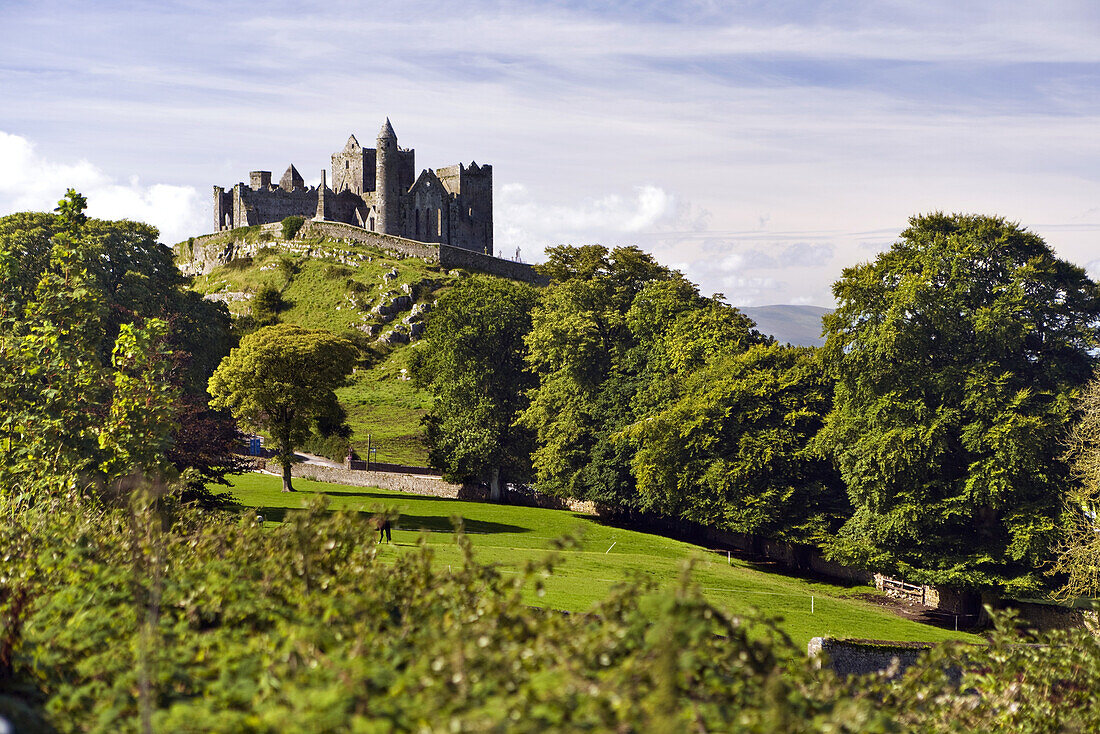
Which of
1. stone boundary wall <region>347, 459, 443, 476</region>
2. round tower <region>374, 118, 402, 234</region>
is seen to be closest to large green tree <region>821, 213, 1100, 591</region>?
stone boundary wall <region>347, 459, 443, 476</region>

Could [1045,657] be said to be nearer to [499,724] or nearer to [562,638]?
[562,638]

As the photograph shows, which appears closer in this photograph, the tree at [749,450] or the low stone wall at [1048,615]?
the low stone wall at [1048,615]

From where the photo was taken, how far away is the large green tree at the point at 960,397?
3281 centimetres

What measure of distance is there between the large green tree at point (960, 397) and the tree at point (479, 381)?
23401mm

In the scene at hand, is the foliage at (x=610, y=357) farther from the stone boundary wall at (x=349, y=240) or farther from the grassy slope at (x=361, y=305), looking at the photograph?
the stone boundary wall at (x=349, y=240)

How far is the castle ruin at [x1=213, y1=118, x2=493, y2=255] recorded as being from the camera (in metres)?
123

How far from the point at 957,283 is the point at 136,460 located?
28370mm

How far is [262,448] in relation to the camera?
225ft

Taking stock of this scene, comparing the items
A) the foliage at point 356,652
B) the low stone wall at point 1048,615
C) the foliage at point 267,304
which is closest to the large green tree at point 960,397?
the low stone wall at point 1048,615

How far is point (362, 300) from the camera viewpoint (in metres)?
101

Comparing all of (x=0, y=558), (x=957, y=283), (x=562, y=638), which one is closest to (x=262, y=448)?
(x=957, y=283)

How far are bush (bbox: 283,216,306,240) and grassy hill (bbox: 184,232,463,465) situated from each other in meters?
1.74

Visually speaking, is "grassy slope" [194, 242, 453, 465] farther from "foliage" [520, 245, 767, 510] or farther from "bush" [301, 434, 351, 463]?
"foliage" [520, 245, 767, 510]

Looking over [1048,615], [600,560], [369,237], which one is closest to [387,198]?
[369,237]
